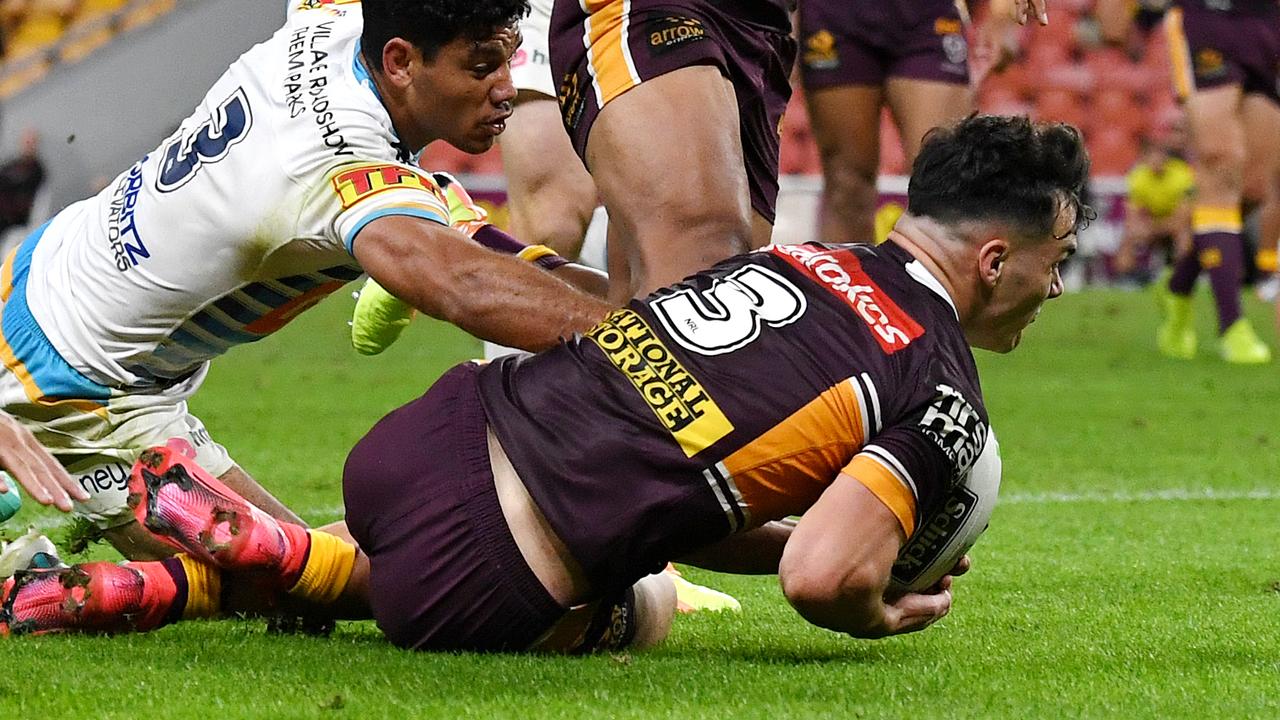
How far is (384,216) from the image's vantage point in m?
3.20

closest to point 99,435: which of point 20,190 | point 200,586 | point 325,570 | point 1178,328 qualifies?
point 200,586

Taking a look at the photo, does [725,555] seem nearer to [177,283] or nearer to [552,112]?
[177,283]

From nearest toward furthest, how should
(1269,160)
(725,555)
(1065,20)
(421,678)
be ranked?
(421,678)
(725,555)
(1269,160)
(1065,20)

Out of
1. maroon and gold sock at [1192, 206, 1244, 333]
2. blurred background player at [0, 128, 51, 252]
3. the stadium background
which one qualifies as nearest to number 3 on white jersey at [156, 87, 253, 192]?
maroon and gold sock at [1192, 206, 1244, 333]

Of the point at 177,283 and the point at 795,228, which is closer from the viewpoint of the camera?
the point at 177,283

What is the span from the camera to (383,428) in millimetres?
3102

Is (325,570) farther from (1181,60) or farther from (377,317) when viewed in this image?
(1181,60)

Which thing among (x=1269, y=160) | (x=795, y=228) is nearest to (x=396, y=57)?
(x=1269, y=160)

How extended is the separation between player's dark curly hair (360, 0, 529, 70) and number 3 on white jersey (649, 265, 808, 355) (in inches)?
31.7

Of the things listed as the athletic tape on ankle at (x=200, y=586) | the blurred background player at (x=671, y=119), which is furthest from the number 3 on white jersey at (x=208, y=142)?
the blurred background player at (x=671, y=119)

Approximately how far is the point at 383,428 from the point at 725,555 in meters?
0.70

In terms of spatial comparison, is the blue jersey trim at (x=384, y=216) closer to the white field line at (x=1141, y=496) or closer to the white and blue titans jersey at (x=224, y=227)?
the white and blue titans jersey at (x=224, y=227)

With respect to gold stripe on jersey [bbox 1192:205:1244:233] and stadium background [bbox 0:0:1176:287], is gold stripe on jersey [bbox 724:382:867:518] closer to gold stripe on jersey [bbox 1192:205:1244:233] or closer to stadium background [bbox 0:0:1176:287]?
gold stripe on jersey [bbox 1192:205:1244:233]

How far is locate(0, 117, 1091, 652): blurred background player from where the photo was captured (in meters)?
2.85
